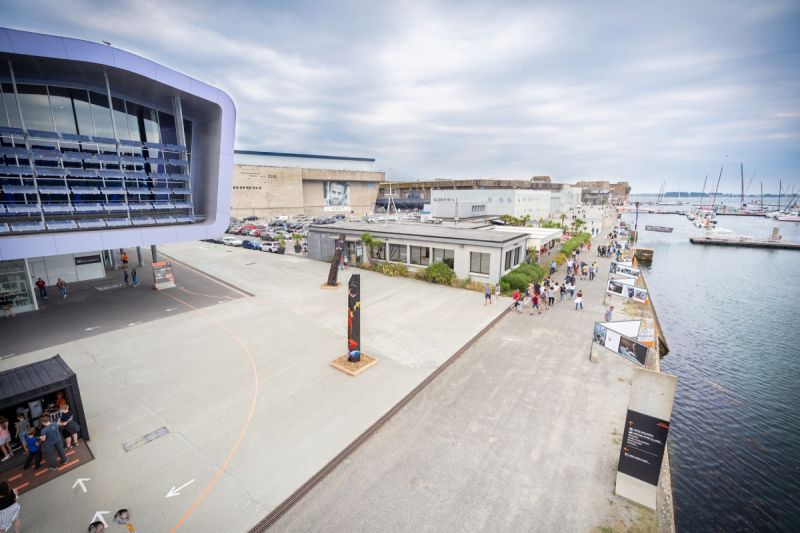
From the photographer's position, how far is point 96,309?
69.1 feet

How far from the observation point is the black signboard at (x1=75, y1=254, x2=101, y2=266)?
27062mm

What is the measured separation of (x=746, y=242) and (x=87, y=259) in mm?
104800

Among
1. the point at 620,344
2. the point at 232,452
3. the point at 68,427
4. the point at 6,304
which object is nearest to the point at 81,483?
the point at 68,427

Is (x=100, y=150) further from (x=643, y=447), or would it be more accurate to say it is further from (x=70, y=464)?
(x=643, y=447)

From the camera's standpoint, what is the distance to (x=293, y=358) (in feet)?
48.8

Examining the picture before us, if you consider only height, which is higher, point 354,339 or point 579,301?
point 354,339

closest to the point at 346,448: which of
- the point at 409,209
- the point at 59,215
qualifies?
the point at 59,215

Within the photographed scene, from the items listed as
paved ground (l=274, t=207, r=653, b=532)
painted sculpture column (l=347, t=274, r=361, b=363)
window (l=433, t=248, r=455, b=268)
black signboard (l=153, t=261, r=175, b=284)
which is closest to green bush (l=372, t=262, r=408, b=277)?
window (l=433, t=248, r=455, b=268)

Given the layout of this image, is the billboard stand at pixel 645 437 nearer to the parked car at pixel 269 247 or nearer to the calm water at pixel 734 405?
the calm water at pixel 734 405

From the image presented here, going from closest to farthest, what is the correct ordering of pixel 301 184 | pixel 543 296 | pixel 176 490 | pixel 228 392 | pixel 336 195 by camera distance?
pixel 176 490, pixel 228 392, pixel 543 296, pixel 301 184, pixel 336 195

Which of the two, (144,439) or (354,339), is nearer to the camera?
(144,439)

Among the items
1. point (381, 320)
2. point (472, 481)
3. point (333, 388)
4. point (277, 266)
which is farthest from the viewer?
point (277, 266)

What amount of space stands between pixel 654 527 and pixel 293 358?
12.6 meters

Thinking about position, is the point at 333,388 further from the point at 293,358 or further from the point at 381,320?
the point at 381,320
